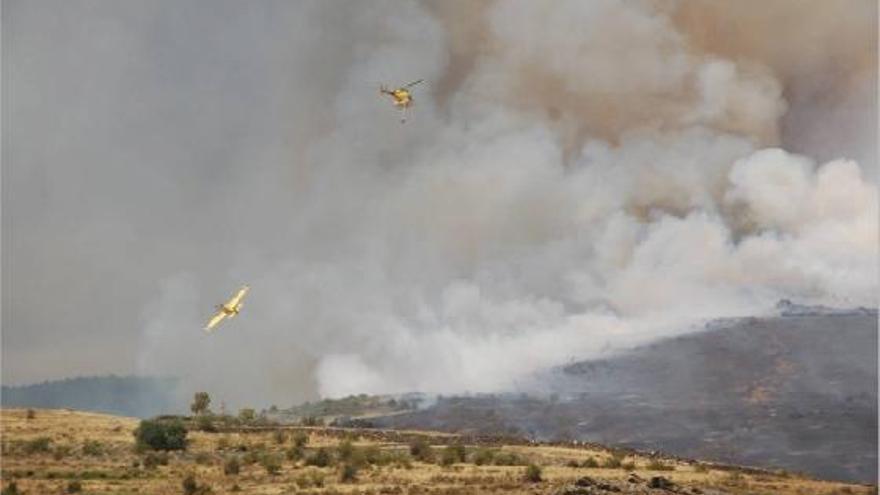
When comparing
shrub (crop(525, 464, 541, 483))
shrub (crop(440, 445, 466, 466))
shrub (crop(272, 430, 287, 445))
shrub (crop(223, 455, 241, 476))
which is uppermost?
shrub (crop(272, 430, 287, 445))

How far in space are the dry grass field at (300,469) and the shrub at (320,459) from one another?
0.26 ft

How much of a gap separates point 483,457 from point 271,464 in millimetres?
19080

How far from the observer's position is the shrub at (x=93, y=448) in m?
73.5

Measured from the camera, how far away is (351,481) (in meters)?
66.2

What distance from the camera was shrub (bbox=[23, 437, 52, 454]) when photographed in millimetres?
72019

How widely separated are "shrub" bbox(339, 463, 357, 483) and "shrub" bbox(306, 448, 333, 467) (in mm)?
6491

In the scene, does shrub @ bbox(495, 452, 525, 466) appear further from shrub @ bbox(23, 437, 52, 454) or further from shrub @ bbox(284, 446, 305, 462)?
shrub @ bbox(23, 437, 52, 454)

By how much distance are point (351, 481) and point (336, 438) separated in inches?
1400

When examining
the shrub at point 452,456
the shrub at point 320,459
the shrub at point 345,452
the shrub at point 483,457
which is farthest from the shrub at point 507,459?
the shrub at point 320,459

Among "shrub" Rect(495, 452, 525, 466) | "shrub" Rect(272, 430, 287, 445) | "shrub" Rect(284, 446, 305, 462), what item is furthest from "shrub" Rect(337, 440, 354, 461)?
"shrub" Rect(495, 452, 525, 466)

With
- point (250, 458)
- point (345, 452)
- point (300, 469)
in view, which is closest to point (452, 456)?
point (345, 452)

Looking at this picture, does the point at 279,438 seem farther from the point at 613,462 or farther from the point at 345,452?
the point at 613,462

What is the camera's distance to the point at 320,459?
75.5 metres

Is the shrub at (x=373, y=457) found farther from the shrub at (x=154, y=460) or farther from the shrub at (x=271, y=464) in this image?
the shrub at (x=154, y=460)
